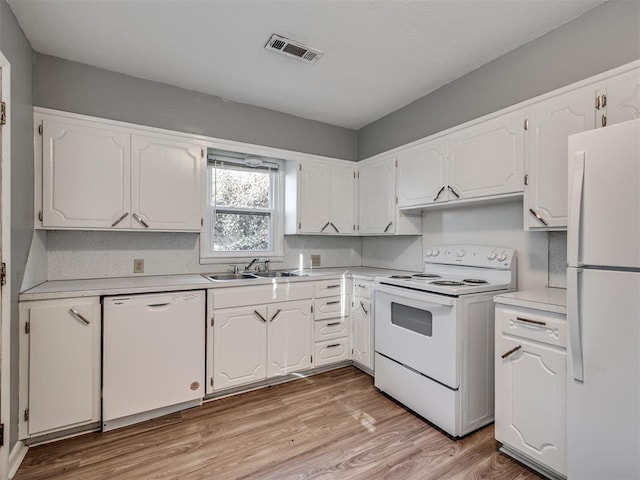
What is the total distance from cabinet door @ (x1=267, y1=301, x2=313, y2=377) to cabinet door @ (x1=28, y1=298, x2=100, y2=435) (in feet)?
3.97

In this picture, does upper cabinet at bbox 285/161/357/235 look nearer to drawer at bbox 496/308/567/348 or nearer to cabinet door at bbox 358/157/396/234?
cabinet door at bbox 358/157/396/234

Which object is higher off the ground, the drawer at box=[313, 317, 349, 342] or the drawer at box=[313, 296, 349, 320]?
the drawer at box=[313, 296, 349, 320]

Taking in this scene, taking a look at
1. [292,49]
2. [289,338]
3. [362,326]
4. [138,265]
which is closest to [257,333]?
[289,338]

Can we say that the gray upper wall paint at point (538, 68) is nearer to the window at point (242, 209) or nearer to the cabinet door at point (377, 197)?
the cabinet door at point (377, 197)

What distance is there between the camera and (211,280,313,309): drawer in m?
2.43

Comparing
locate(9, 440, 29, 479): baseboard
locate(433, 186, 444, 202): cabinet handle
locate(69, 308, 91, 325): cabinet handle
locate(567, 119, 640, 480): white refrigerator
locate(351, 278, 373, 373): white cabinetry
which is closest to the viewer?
locate(567, 119, 640, 480): white refrigerator

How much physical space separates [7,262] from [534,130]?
10.2 ft

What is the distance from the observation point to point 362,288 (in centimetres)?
297

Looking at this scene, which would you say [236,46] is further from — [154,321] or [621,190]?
[621,190]

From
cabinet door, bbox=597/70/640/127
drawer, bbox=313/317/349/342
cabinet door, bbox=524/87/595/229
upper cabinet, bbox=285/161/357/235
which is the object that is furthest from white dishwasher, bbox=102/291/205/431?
cabinet door, bbox=597/70/640/127

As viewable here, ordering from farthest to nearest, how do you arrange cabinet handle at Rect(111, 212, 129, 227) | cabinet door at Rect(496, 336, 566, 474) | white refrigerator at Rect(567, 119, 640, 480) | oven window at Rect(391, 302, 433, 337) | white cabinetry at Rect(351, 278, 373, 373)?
white cabinetry at Rect(351, 278, 373, 373)
cabinet handle at Rect(111, 212, 129, 227)
oven window at Rect(391, 302, 433, 337)
cabinet door at Rect(496, 336, 566, 474)
white refrigerator at Rect(567, 119, 640, 480)

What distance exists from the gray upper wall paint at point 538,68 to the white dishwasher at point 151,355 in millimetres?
2555

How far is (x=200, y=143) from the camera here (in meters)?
2.66

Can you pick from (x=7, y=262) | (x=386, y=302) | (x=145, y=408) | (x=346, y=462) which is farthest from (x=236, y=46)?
(x=346, y=462)
